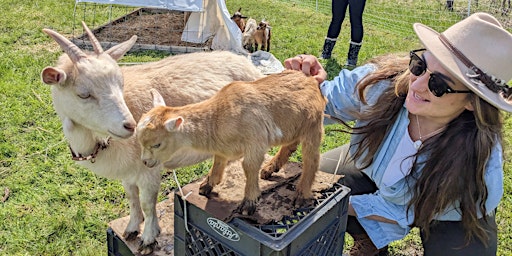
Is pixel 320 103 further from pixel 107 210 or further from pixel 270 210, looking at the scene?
pixel 107 210

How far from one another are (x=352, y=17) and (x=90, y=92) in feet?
19.8

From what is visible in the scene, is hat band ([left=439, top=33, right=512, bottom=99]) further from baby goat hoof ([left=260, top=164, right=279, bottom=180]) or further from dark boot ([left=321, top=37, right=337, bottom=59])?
dark boot ([left=321, top=37, right=337, bottom=59])

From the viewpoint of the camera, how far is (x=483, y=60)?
2123 millimetres

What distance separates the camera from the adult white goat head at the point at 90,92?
2281 mm

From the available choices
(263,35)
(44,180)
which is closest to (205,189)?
(44,180)

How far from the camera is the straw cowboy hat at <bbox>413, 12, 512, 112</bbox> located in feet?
6.88

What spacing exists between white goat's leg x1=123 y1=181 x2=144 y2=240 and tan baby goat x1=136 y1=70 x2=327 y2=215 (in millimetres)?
810

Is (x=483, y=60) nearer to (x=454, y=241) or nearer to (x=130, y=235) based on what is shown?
(x=454, y=241)

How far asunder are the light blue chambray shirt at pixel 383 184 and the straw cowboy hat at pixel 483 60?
19.7 inches

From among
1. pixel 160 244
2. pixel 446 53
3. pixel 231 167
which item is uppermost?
pixel 446 53

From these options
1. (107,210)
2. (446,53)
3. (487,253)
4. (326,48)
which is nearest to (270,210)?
(446,53)

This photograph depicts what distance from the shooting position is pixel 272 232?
6.79 ft

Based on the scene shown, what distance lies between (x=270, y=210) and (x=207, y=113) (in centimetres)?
58

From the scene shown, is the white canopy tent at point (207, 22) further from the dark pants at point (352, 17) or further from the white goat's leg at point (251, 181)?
the white goat's leg at point (251, 181)
